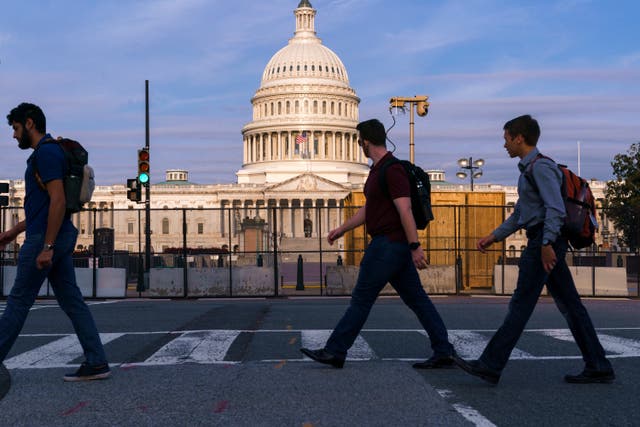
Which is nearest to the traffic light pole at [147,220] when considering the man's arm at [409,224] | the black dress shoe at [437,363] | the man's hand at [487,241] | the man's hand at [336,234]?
the man's hand at [336,234]

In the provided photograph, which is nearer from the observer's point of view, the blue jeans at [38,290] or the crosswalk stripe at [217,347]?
the blue jeans at [38,290]

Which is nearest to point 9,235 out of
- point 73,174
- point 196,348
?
point 73,174

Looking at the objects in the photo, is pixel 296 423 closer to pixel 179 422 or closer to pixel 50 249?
pixel 179 422

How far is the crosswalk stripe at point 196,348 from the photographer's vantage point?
8641mm

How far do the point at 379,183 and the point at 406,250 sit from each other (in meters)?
0.56

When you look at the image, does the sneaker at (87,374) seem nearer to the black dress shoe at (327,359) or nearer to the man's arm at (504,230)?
the black dress shoe at (327,359)

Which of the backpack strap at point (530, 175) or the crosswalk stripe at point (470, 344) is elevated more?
the backpack strap at point (530, 175)

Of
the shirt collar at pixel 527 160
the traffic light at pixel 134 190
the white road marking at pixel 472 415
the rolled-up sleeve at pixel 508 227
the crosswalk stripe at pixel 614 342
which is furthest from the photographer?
the traffic light at pixel 134 190

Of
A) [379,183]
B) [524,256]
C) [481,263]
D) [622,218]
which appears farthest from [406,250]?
[622,218]

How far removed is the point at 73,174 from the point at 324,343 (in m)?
3.95

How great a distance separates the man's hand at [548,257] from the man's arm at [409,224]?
0.98 meters

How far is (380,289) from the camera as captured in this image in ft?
25.1

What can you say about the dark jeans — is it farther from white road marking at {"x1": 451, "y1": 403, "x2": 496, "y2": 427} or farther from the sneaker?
the sneaker

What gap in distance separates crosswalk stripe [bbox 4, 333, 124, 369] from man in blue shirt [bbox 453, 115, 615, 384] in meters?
3.53
